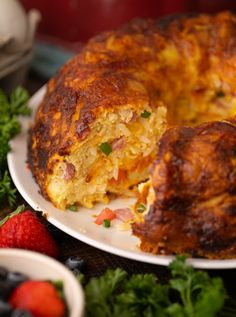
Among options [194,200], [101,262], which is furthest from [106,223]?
[194,200]

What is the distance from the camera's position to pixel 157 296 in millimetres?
2516

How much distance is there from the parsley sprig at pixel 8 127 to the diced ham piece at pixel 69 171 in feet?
1.17

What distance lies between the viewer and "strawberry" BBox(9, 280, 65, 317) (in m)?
2.22

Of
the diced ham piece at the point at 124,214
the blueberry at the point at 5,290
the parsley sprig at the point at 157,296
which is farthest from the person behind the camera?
the diced ham piece at the point at 124,214

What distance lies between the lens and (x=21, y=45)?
14.7ft

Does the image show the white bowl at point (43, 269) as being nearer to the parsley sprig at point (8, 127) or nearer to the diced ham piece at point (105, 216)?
the diced ham piece at point (105, 216)

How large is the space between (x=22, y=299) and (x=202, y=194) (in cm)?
92

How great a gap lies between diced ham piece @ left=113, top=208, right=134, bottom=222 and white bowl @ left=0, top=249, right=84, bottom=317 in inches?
33.5

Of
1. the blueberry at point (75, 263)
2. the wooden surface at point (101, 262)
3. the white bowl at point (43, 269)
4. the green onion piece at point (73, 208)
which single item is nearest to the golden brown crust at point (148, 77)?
the green onion piece at point (73, 208)

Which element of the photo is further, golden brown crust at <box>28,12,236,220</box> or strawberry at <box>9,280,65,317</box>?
golden brown crust at <box>28,12,236,220</box>

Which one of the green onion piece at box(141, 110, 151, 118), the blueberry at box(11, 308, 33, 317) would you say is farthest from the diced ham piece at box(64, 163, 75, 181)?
the blueberry at box(11, 308, 33, 317)

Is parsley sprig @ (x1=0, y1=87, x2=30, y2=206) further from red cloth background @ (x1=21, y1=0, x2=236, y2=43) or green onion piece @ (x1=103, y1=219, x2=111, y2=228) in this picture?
red cloth background @ (x1=21, y1=0, x2=236, y2=43)

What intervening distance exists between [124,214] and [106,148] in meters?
0.37

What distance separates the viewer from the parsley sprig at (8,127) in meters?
3.41
